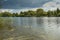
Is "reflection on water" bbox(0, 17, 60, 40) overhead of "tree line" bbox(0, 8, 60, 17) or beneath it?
beneath

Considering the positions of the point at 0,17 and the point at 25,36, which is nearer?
the point at 25,36

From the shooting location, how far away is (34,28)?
1.39 metres

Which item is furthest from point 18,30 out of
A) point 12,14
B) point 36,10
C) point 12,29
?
point 36,10

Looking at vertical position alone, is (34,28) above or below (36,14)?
below

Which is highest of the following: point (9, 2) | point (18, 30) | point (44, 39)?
point (9, 2)

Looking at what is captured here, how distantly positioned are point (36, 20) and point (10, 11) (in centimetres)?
39

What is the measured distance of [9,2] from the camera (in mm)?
1464

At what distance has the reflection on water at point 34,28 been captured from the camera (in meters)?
1.31

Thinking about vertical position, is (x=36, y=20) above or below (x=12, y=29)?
above

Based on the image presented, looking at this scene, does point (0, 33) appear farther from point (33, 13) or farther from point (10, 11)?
point (33, 13)

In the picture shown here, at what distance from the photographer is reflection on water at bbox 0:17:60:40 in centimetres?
131

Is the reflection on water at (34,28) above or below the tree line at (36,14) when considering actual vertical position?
below

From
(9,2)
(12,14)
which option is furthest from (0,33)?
(9,2)

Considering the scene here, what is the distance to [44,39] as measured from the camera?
1.29 metres
